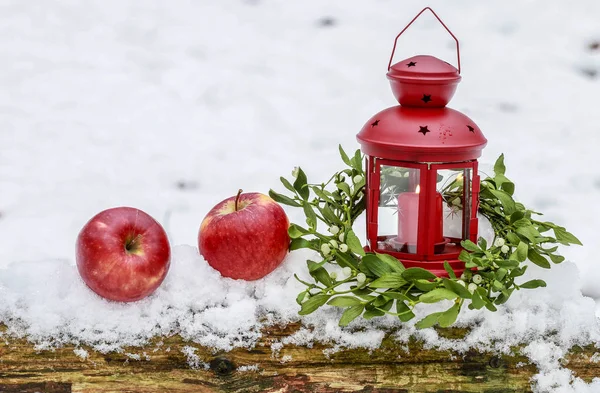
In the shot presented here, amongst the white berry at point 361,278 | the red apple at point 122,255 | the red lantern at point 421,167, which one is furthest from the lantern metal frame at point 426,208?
the red apple at point 122,255

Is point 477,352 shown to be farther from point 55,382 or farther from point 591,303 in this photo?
point 55,382

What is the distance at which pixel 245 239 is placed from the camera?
1.65 meters

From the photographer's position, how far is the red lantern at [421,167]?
1.58 m

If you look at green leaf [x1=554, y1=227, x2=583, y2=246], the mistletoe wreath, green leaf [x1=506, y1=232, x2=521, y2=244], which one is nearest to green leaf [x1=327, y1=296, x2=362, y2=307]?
the mistletoe wreath

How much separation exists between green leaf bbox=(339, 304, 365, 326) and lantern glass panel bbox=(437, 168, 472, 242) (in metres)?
0.29

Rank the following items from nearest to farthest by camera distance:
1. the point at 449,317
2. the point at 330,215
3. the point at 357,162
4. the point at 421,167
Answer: the point at 449,317
the point at 421,167
the point at 330,215
the point at 357,162

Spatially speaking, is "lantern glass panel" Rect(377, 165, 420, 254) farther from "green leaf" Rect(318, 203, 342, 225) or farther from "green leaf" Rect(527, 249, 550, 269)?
"green leaf" Rect(527, 249, 550, 269)

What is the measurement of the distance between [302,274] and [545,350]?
479mm

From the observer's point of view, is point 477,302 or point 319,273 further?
point 319,273

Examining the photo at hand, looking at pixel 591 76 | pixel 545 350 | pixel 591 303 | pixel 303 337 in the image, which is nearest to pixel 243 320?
pixel 303 337

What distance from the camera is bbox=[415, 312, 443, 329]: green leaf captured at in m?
1.49

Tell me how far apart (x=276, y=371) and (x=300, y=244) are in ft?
0.84

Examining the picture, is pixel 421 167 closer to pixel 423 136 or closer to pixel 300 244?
pixel 423 136

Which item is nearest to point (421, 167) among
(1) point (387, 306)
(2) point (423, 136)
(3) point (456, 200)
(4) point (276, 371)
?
(2) point (423, 136)
